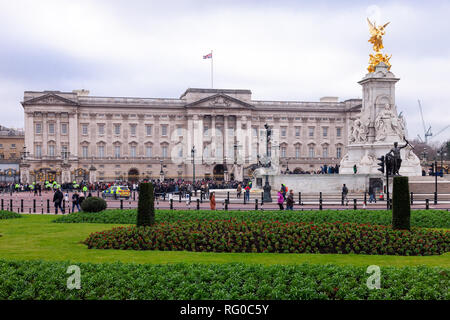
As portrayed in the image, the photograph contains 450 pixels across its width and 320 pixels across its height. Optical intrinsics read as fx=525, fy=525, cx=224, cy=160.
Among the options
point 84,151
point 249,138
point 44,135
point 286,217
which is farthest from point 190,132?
point 286,217

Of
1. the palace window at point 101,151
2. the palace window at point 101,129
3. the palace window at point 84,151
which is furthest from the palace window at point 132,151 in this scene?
the palace window at point 84,151

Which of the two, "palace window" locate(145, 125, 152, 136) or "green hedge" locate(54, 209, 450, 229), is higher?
"palace window" locate(145, 125, 152, 136)

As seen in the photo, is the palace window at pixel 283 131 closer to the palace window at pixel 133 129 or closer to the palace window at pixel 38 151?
the palace window at pixel 133 129

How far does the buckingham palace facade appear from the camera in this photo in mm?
91444

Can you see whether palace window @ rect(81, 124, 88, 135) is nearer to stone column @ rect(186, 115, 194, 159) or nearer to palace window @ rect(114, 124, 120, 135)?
palace window @ rect(114, 124, 120, 135)

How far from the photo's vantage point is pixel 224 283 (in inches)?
426

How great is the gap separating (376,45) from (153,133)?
196ft

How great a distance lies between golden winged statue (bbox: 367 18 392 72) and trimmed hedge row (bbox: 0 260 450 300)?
34.1 m

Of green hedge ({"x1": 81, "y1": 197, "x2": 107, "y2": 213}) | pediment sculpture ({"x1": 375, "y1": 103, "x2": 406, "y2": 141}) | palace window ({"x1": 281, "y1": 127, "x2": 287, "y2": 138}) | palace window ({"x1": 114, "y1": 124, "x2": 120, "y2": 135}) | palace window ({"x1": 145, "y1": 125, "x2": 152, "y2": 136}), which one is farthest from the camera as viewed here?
palace window ({"x1": 281, "y1": 127, "x2": 287, "y2": 138})

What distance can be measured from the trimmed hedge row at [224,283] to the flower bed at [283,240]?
4.02m

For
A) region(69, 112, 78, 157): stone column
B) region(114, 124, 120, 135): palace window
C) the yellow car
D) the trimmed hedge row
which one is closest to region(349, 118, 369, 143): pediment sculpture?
the yellow car

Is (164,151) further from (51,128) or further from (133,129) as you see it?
(51,128)

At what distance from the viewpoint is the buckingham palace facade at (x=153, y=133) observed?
3600 inches
